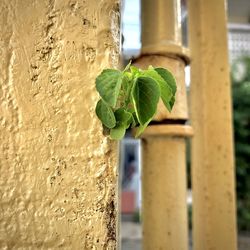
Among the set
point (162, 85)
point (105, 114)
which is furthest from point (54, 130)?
point (162, 85)

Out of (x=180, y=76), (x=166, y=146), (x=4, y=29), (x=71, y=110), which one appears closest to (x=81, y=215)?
(x=71, y=110)

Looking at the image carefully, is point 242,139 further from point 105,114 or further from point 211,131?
point 105,114

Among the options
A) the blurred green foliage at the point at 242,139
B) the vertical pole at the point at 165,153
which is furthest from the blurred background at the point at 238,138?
the vertical pole at the point at 165,153

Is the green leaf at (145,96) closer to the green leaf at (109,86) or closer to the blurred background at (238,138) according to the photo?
the green leaf at (109,86)

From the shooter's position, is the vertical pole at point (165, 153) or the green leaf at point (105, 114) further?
the vertical pole at point (165, 153)

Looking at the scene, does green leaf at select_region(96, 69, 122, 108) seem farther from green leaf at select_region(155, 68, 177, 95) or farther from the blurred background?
the blurred background

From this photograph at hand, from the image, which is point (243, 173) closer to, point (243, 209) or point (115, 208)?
point (243, 209)
